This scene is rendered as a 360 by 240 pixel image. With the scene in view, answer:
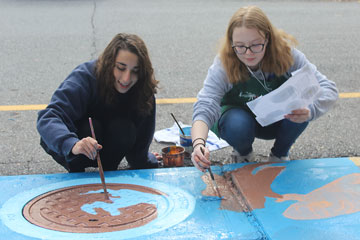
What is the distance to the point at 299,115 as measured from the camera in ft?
7.82

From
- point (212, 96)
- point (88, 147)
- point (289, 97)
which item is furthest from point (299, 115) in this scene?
point (88, 147)

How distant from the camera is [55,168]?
2850 millimetres

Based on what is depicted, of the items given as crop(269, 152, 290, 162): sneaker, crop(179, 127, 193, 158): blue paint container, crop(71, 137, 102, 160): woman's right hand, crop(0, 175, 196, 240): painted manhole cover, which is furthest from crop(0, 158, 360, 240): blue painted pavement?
crop(179, 127, 193, 158): blue paint container

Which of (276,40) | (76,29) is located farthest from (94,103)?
(76,29)

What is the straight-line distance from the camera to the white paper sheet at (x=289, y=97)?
232cm

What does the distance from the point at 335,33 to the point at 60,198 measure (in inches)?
200

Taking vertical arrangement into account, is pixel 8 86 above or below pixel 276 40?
below

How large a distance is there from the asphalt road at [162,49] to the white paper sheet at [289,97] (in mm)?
656

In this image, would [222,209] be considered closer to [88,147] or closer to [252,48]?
[88,147]

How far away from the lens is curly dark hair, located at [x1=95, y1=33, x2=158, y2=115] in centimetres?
233

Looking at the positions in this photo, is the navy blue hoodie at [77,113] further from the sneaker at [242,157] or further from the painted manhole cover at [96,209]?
the sneaker at [242,157]

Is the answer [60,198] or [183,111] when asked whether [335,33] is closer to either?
[183,111]

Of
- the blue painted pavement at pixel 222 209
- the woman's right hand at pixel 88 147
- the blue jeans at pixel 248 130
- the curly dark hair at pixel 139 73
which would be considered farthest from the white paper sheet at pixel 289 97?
the woman's right hand at pixel 88 147

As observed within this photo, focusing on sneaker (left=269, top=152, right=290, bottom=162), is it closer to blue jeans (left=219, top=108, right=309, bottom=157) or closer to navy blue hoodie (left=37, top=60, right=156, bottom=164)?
blue jeans (left=219, top=108, right=309, bottom=157)
